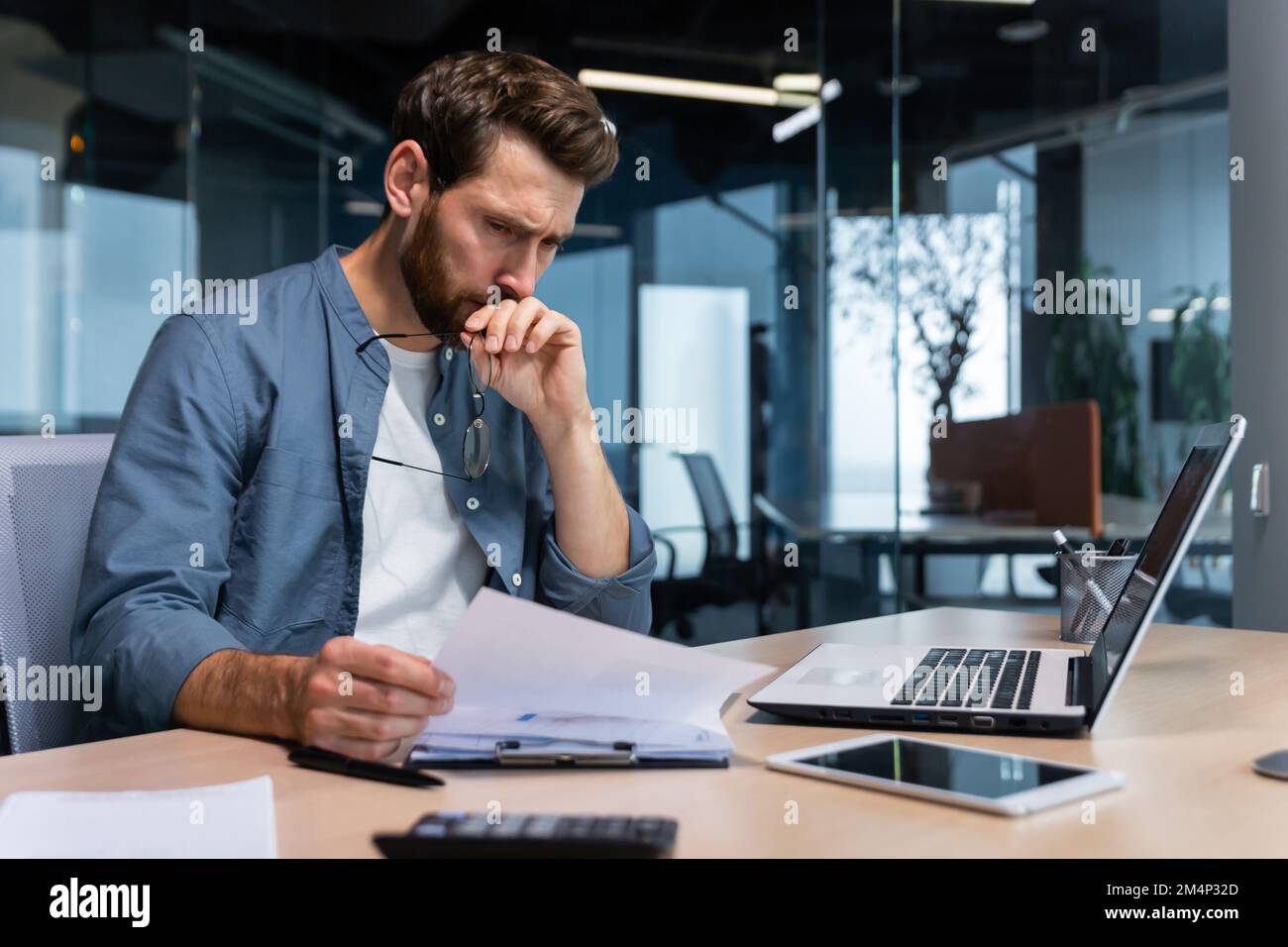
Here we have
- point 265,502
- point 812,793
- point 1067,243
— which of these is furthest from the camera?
point 1067,243

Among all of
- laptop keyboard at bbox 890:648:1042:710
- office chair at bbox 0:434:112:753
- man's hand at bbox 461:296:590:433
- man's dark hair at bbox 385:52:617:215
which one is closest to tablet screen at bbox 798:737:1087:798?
laptop keyboard at bbox 890:648:1042:710

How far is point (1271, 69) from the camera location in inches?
92.9

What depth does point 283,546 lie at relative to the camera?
4.25 ft

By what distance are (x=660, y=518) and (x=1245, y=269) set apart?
2499 mm

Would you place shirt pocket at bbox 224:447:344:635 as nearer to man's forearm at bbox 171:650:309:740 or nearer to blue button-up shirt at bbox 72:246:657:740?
blue button-up shirt at bbox 72:246:657:740

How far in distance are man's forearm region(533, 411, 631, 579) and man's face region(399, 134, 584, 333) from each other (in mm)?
214

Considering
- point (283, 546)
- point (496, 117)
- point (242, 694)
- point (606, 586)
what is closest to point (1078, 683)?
point (606, 586)

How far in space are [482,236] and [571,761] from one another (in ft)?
2.78

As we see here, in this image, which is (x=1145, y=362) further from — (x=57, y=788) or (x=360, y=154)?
(x=57, y=788)

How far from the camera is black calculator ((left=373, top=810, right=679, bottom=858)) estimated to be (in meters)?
0.60

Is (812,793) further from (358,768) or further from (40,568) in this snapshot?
(40,568)

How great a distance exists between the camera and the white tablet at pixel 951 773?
73cm
